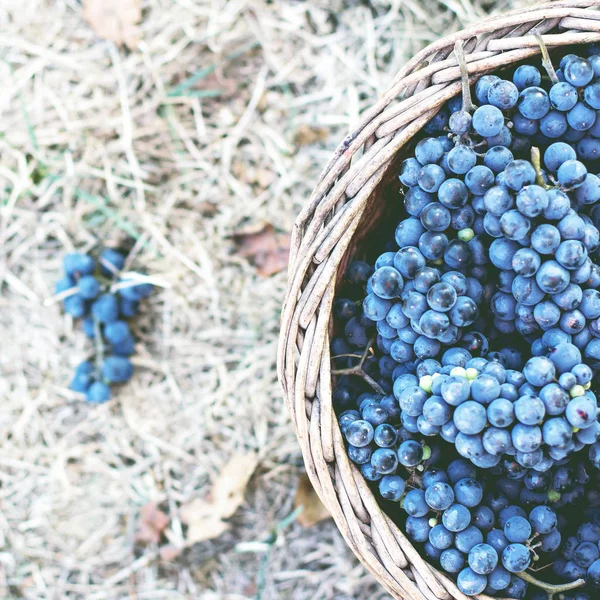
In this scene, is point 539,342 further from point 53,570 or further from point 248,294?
point 53,570

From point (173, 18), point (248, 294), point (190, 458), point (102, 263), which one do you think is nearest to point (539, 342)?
point (248, 294)

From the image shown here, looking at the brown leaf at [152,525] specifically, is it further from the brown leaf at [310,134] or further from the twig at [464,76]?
the twig at [464,76]

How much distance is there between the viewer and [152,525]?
5.07 ft

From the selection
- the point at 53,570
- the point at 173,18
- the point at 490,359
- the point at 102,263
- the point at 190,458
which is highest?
the point at 173,18

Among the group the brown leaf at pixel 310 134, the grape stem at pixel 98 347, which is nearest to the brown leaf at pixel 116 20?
the brown leaf at pixel 310 134

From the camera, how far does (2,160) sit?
1.61m

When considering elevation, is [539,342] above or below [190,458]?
above

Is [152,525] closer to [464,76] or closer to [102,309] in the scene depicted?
[102,309]

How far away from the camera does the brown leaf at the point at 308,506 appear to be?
1.51 meters

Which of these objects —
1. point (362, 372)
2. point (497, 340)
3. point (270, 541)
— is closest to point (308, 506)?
point (270, 541)

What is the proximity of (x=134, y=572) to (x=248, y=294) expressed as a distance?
74 centimetres

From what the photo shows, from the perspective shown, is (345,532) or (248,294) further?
(248,294)

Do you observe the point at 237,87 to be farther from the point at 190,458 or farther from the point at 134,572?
the point at 134,572

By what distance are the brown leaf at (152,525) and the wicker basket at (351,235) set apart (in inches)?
27.2
